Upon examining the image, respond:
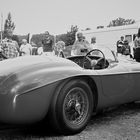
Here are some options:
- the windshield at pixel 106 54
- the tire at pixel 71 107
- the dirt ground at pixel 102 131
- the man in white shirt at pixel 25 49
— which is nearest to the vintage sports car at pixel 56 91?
the tire at pixel 71 107

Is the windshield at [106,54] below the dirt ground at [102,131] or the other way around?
the other way around

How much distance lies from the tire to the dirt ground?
4.3 inches

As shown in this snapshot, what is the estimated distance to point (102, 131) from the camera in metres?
3.81

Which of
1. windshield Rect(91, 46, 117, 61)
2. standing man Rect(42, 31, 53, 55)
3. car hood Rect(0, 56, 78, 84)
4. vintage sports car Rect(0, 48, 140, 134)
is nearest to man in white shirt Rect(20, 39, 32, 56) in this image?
standing man Rect(42, 31, 53, 55)

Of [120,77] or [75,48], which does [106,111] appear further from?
[75,48]

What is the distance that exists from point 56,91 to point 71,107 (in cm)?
34

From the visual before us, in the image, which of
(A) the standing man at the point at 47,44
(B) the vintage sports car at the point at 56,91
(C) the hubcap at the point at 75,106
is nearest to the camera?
(B) the vintage sports car at the point at 56,91

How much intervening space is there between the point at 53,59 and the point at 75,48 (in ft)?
16.0

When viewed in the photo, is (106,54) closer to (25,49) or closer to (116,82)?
(116,82)

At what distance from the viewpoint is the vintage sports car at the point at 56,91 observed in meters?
Result: 3.24

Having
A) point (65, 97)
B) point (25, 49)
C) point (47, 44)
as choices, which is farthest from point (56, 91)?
point (25, 49)

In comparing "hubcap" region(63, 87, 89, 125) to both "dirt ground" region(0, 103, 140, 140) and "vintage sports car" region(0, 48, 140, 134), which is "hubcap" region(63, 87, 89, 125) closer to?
"vintage sports car" region(0, 48, 140, 134)

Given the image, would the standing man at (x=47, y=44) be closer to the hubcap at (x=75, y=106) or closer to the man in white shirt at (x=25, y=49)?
the man in white shirt at (x=25, y=49)

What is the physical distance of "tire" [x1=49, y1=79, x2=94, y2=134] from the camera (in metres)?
3.49
